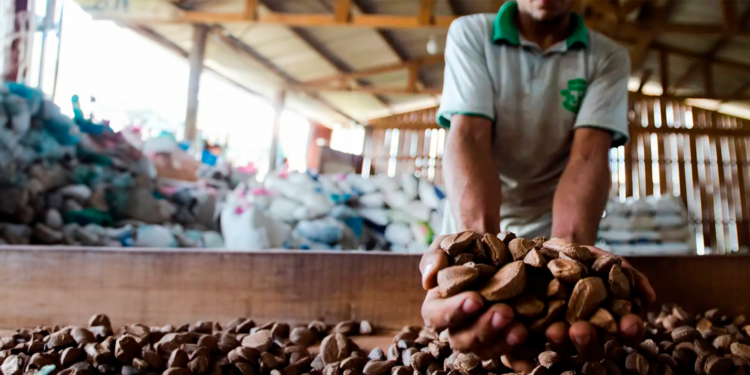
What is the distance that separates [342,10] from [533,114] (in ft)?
14.4

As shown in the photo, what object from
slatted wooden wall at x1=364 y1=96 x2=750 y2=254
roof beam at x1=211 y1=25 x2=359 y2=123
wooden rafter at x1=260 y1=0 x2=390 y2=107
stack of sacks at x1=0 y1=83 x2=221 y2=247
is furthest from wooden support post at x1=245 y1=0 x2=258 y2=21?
slatted wooden wall at x1=364 y1=96 x2=750 y2=254

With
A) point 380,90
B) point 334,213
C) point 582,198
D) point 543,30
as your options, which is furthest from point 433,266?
point 380,90

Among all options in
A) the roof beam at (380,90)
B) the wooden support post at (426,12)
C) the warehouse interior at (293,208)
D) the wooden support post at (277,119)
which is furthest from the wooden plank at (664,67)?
the wooden support post at (277,119)

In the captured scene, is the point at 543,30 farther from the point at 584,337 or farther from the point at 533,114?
the point at 584,337

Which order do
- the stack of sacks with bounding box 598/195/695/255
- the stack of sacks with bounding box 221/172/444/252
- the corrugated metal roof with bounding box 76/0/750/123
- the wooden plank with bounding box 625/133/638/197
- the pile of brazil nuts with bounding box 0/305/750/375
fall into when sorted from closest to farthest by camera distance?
the pile of brazil nuts with bounding box 0/305/750/375 → the stack of sacks with bounding box 221/172/444/252 → the stack of sacks with bounding box 598/195/695/255 → the corrugated metal roof with bounding box 76/0/750/123 → the wooden plank with bounding box 625/133/638/197

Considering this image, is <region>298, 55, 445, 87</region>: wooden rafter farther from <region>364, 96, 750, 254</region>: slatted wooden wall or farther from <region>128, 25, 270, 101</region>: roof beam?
<region>128, 25, 270, 101</region>: roof beam

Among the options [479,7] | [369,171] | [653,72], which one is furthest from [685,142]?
[369,171]

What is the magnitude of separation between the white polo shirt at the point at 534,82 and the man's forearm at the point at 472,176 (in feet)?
0.25

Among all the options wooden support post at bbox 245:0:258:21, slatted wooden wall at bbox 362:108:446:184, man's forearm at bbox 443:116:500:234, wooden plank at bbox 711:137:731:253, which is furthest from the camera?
slatted wooden wall at bbox 362:108:446:184

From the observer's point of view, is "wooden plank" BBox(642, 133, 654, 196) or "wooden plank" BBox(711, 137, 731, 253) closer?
"wooden plank" BBox(642, 133, 654, 196)

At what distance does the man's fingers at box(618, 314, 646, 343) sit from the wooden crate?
25.7 inches

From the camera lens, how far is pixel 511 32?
137cm

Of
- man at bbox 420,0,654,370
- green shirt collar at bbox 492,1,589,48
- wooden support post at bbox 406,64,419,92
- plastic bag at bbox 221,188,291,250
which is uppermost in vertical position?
wooden support post at bbox 406,64,419,92

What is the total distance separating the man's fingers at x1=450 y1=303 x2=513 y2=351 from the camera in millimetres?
658
